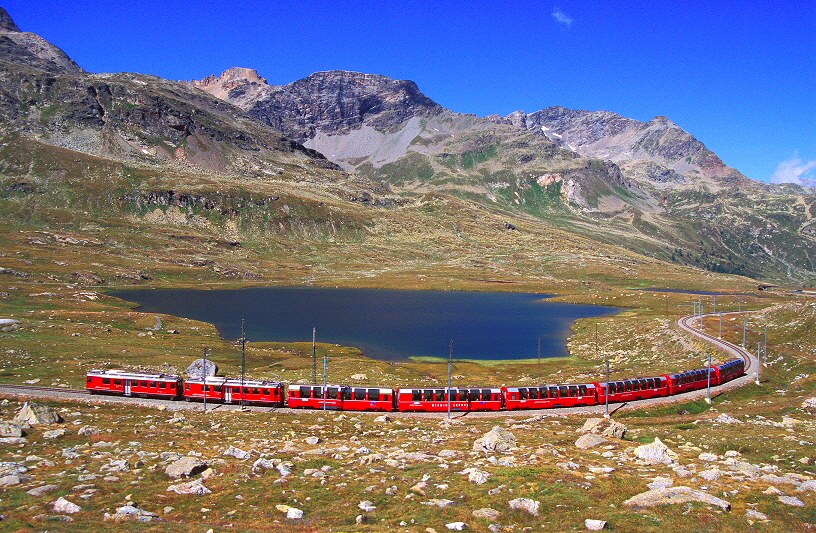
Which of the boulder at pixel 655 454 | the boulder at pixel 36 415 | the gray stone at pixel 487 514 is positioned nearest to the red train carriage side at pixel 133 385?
the boulder at pixel 36 415

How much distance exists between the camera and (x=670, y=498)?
83.6 feet

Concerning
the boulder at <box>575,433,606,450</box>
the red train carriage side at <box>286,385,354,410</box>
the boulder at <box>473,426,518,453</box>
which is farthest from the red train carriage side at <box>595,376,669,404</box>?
the red train carriage side at <box>286,385,354,410</box>

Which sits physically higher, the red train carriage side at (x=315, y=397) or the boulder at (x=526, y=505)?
the boulder at (x=526, y=505)

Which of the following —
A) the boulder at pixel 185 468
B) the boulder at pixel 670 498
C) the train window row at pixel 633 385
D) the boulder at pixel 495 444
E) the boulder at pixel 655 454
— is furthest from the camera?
the train window row at pixel 633 385

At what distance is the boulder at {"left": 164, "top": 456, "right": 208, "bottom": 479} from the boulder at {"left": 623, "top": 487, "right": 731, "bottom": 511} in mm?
23338

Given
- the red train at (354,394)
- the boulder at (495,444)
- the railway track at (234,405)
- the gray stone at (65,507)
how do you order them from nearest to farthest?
the gray stone at (65,507)
the boulder at (495,444)
the railway track at (234,405)
the red train at (354,394)

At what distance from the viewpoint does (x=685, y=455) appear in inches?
1421

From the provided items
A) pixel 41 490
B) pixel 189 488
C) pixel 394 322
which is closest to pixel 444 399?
pixel 189 488

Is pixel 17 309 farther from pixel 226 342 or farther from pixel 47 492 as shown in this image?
pixel 47 492

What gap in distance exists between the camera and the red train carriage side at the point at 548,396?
60.6m

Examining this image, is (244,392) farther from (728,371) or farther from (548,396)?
(728,371)

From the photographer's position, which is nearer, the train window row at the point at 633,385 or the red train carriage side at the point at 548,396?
the red train carriage side at the point at 548,396

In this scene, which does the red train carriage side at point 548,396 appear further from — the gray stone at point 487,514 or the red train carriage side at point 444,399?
the gray stone at point 487,514

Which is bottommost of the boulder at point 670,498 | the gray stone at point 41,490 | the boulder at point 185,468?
the boulder at point 185,468
